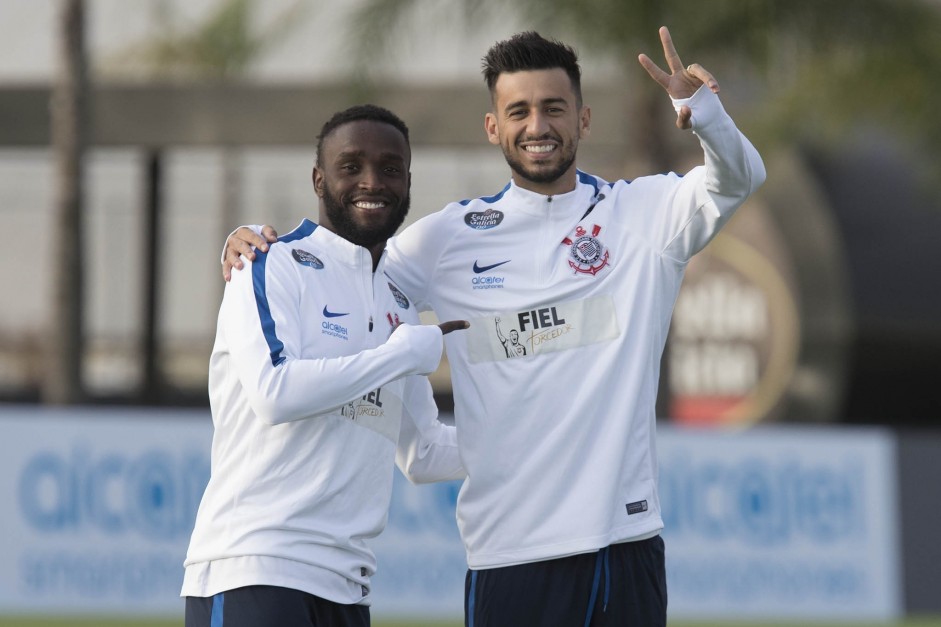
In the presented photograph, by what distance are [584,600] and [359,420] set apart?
86 cm

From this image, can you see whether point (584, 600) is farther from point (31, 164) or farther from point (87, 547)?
point (31, 164)

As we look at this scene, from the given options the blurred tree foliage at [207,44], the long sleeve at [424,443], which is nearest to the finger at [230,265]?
the long sleeve at [424,443]

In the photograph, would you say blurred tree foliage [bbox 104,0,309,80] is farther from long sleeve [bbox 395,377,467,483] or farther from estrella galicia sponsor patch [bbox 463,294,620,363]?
estrella galicia sponsor patch [bbox 463,294,620,363]

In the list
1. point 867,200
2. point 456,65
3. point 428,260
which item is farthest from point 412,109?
point 428,260

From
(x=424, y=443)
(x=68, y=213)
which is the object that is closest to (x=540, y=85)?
(x=424, y=443)

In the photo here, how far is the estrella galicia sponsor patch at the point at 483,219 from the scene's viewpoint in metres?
4.71

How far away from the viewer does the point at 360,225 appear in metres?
4.25

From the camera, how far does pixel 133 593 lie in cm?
1038

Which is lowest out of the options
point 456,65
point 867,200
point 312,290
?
point 312,290

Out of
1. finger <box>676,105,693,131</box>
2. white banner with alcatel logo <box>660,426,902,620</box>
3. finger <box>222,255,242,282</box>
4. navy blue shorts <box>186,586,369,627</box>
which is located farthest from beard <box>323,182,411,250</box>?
white banner with alcatel logo <box>660,426,902,620</box>

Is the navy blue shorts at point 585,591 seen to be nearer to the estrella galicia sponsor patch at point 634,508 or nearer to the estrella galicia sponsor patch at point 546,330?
the estrella galicia sponsor patch at point 634,508

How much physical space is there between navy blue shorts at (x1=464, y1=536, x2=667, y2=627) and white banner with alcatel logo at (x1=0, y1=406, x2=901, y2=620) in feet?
19.5

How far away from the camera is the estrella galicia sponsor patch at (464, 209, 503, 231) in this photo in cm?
471

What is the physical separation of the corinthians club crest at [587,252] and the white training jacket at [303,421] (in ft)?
1.95
